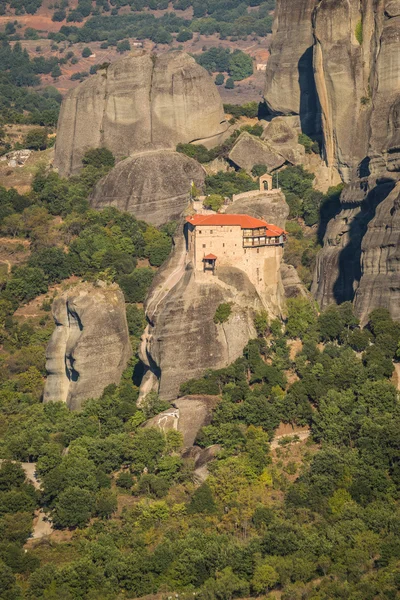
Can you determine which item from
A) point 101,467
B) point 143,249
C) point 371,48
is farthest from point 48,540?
point 371,48

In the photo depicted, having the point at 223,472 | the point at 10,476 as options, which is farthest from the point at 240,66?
the point at 223,472

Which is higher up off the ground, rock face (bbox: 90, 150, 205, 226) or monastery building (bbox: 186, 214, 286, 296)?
monastery building (bbox: 186, 214, 286, 296)

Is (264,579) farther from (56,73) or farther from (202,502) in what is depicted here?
(56,73)

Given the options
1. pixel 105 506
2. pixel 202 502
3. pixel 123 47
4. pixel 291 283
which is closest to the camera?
pixel 202 502

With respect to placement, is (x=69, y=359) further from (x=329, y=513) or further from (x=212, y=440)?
(x=329, y=513)

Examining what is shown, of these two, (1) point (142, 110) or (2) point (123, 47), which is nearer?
(1) point (142, 110)

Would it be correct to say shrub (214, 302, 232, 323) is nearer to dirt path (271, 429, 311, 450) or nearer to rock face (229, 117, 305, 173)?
dirt path (271, 429, 311, 450)

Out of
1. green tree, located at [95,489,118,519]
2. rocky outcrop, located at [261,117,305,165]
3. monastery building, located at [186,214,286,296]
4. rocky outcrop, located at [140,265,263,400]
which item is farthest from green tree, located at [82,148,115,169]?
green tree, located at [95,489,118,519]
